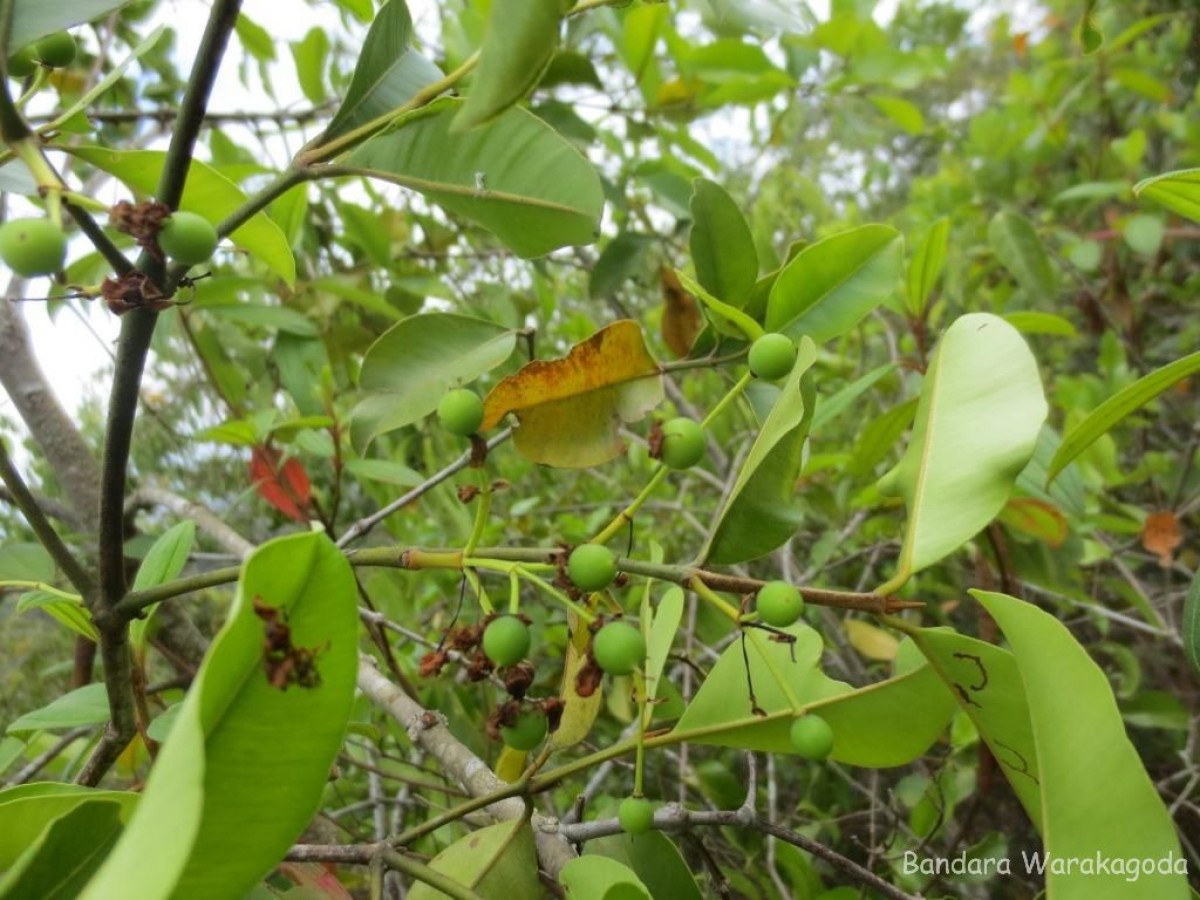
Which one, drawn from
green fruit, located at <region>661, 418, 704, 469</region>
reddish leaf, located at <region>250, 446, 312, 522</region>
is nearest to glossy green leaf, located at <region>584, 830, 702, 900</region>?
green fruit, located at <region>661, 418, 704, 469</region>

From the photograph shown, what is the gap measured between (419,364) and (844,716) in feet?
1.35

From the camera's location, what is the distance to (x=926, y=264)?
1.30m

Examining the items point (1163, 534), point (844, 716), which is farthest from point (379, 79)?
point (1163, 534)

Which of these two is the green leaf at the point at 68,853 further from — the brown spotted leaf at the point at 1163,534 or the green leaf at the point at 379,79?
the brown spotted leaf at the point at 1163,534

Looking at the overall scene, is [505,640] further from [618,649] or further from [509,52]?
[509,52]

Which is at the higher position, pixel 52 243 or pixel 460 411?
pixel 52 243

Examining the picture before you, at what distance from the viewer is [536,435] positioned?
0.60m

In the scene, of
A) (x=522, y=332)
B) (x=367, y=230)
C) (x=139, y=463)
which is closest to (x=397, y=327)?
(x=522, y=332)

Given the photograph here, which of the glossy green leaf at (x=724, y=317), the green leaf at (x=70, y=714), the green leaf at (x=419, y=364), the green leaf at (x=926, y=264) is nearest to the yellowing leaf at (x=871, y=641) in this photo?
the green leaf at (x=926, y=264)

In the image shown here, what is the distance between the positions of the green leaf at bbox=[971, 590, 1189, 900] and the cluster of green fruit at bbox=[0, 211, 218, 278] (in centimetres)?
43

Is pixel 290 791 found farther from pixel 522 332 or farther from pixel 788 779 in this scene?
pixel 788 779

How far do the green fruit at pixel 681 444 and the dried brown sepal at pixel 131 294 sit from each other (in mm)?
283

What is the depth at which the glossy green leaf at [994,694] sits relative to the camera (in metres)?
0.50

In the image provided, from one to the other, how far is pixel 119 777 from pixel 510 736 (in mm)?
954
